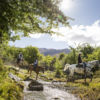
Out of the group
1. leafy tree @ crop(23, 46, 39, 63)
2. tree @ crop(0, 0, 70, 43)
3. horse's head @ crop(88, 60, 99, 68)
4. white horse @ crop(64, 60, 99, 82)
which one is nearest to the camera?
tree @ crop(0, 0, 70, 43)

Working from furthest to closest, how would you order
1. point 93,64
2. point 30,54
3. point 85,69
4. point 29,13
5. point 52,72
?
point 30,54
point 52,72
point 93,64
point 85,69
point 29,13

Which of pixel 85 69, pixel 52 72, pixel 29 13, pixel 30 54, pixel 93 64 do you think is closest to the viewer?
pixel 29 13

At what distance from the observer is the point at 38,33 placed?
375 inches

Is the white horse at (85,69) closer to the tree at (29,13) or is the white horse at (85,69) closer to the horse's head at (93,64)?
the horse's head at (93,64)

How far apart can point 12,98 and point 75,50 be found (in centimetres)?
4075

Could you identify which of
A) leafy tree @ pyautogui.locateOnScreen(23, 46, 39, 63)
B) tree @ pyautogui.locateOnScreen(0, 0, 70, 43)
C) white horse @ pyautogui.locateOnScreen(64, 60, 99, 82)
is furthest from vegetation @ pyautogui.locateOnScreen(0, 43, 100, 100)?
tree @ pyautogui.locateOnScreen(0, 0, 70, 43)

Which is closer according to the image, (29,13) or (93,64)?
(29,13)

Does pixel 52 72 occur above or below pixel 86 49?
below

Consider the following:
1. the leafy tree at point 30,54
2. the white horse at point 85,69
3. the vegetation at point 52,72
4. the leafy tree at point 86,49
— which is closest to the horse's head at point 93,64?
the white horse at point 85,69

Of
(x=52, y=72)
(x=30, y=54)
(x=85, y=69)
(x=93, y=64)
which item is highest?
(x=30, y=54)

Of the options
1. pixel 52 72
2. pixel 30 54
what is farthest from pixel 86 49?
pixel 30 54

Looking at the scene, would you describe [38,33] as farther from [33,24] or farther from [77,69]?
[77,69]

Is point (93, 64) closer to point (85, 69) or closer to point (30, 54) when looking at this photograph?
point (85, 69)

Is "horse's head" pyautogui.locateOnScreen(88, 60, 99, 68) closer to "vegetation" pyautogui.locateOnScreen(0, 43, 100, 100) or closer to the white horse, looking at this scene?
the white horse
